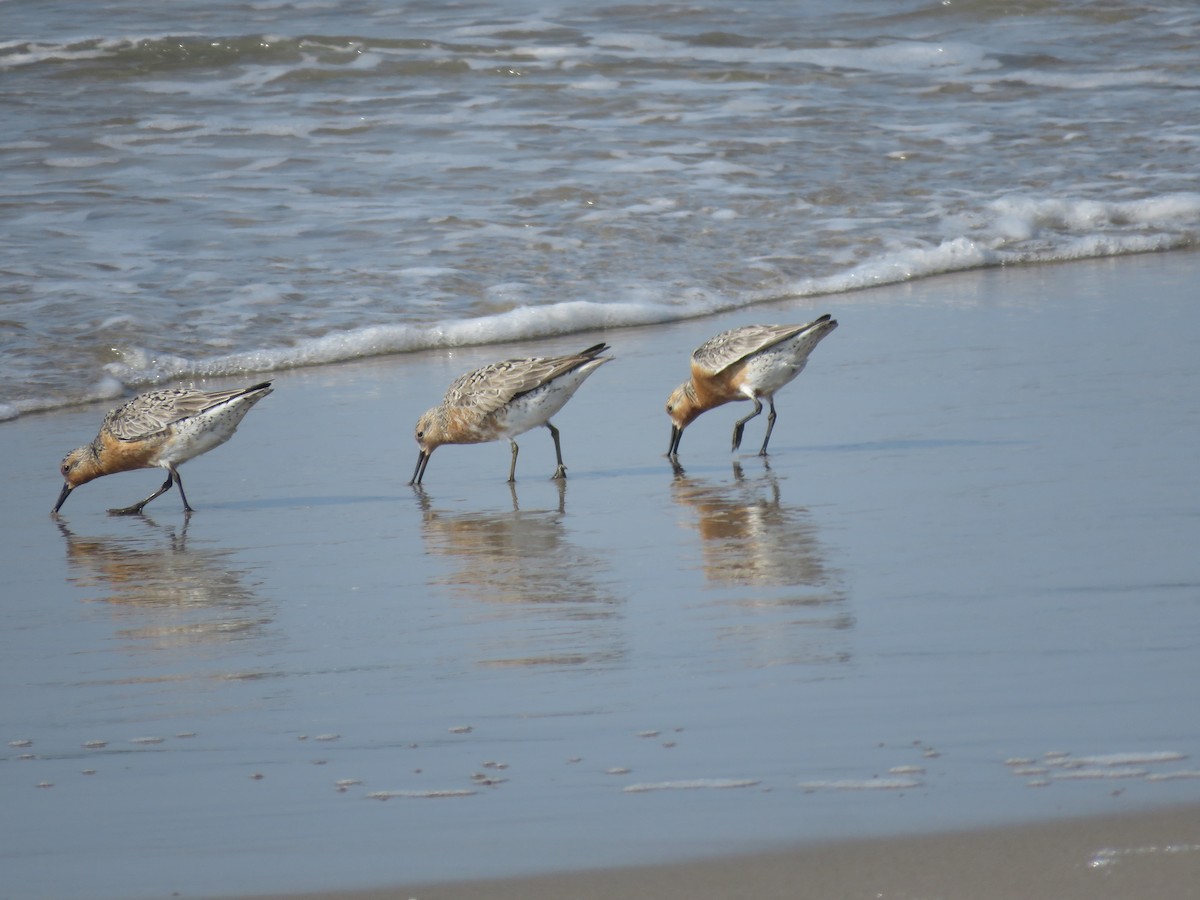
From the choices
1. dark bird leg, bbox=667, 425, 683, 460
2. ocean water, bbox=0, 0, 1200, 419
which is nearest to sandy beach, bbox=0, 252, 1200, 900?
dark bird leg, bbox=667, 425, 683, 460

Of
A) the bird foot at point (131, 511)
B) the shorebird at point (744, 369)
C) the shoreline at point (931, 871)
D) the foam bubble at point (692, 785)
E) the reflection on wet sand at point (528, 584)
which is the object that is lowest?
the shoreline at point (931, 871)

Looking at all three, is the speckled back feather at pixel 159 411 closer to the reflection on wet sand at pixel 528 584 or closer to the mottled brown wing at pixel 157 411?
the mottled brown wing at pixel 157 411

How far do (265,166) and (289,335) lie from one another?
456 centimetres

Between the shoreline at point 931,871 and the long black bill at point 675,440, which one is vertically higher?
the long black bill at point 675,440

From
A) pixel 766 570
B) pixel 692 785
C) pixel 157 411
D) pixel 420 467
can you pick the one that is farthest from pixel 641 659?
pixel 157 411

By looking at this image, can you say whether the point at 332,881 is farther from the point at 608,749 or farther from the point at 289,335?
the point at 289,335

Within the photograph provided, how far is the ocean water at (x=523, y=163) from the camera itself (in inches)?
405

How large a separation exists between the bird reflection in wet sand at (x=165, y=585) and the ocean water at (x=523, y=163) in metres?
2.81

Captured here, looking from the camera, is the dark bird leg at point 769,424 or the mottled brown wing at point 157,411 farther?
the dark bird leg at point 769,424

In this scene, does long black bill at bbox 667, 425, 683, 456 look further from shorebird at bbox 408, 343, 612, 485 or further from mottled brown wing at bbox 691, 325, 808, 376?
shorebird at bbox 408, 343, 612, 485

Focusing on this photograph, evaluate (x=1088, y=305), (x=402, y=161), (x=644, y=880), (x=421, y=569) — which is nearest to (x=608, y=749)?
(x=644, y=880)

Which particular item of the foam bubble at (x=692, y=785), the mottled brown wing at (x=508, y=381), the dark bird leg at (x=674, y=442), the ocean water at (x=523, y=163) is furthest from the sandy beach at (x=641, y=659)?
the ocean water at (x=523, y=163)

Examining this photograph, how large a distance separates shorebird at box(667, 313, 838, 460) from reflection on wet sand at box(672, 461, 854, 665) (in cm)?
68

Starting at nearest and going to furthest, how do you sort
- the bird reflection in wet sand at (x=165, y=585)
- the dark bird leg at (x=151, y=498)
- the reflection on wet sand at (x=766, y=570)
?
the reflection on wet sand at (x=766, y=570) → the bird reflection in wet sand at (x=165, y=585) → the dark bird leg at (x=151, y=498)
